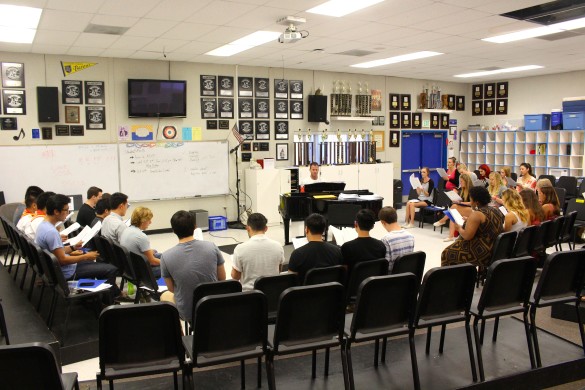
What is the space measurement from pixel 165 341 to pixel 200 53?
6.77 meters

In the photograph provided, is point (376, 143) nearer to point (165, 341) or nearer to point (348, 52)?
point (348, 52)

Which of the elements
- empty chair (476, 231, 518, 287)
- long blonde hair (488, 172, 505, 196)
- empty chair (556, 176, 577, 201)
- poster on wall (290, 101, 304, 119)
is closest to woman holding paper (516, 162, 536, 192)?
long blonde hair (488, 172, 505, 196)

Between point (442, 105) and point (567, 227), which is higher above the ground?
point (442, 105)

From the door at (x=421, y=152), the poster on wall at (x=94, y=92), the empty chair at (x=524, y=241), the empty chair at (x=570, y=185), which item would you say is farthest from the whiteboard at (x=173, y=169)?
the empty chair at (x=570, y=185)

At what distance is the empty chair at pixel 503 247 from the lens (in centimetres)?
497

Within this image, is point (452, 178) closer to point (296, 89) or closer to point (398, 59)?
point (398, 59)

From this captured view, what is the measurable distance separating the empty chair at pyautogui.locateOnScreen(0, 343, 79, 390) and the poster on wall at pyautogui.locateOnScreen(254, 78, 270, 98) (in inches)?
338

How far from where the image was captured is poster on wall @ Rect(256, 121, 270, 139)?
34.4ft

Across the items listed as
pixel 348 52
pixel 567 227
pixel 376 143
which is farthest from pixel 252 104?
pixel 567 227

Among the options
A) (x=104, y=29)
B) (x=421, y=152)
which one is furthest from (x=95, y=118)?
(x=421, y=152)

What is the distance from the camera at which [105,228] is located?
5.38m

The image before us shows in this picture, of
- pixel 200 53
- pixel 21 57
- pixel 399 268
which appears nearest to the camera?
pixel 399 268

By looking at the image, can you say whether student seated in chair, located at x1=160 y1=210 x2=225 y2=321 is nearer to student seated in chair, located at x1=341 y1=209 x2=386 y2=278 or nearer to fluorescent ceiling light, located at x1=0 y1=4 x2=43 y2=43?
student seated in chair, located at x1=341 y1=209 x2=386 y2=278

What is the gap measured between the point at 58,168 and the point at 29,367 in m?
6.97
